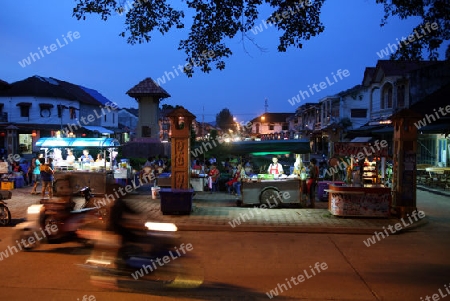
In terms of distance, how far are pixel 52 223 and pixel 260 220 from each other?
217 inches

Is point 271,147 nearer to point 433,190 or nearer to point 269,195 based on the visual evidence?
point 269,195

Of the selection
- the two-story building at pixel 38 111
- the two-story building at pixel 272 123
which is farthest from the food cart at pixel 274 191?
the two-story building at pixel 272 123

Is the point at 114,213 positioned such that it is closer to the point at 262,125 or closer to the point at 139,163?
the point at 139,163

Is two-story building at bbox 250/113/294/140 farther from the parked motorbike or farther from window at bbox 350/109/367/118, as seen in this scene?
the parked motorbike

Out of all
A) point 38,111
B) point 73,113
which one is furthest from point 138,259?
point 73,113

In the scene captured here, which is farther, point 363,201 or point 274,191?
point 274,191

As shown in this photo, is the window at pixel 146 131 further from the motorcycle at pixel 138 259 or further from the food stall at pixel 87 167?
the motorcycle at pixel 138 259

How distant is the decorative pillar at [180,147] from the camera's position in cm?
1309

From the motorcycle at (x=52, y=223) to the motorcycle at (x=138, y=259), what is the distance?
1835 mm

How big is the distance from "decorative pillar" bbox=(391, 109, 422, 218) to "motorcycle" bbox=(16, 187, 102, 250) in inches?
337

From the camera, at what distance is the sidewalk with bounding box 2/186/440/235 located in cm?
1018

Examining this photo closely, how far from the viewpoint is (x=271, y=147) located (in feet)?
45.0

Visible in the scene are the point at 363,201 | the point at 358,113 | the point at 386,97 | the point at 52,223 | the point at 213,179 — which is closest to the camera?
the point at 52,223

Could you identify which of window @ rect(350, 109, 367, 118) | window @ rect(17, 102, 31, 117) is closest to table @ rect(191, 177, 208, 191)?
window @ rect(350, 109, 367, 118)
